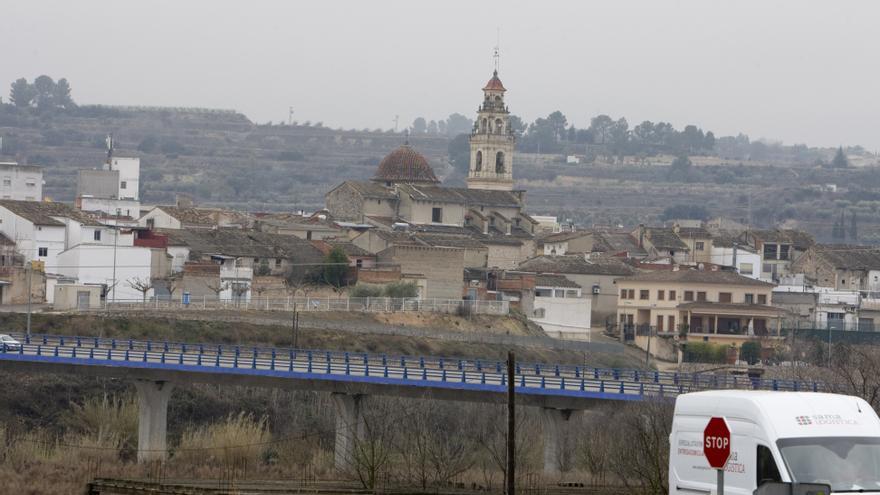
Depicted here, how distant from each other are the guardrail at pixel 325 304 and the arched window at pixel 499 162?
150 ft

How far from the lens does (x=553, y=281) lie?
9275 centimetres

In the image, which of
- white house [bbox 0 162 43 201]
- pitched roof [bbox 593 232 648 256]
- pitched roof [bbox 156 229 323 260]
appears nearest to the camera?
pitched roof [bbox 156 229 323 260]

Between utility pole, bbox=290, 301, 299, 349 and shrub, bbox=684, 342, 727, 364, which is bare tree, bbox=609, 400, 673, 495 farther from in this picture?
shrub, bbox=684, 342, 727, 364

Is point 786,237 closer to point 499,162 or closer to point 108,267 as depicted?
point 499,162

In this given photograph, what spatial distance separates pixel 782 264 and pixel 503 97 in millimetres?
29292

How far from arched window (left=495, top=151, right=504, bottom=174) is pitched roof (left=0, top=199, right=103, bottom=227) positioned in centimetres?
4927

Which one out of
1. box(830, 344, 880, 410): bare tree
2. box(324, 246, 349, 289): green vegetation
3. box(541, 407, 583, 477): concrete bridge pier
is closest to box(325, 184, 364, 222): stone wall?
box(324, 246, 349, 289): green vegetation

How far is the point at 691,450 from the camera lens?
2434cm

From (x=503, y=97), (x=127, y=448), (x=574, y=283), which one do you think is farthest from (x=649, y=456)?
(x=503, y=97)

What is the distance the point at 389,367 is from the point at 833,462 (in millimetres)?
29222

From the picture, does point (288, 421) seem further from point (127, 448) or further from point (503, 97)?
point (503, 97)

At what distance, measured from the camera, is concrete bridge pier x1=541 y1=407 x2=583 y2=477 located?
1890 inches

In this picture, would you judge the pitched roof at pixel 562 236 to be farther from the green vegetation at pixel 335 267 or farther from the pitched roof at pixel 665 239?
the green vegetation at pixel 335 267

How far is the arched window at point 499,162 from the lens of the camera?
134 m
